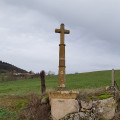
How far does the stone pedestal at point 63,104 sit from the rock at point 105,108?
2.50ft

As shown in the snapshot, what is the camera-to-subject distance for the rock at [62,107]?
6691mm

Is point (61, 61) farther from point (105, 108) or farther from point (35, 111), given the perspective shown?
point (105, 108)

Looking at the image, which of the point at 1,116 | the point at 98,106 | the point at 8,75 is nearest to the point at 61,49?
the point at 98,106

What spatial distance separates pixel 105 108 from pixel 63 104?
1547 mm

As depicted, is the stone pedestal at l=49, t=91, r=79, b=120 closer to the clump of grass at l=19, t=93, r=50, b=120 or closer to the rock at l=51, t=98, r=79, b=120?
the rock at l=51, t=98, r=79, b=120

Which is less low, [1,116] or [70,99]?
[70,99]

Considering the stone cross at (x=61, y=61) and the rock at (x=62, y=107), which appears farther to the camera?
the stone cross at (x=61, y=61)

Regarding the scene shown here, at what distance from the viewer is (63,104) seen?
A: 6727 mm

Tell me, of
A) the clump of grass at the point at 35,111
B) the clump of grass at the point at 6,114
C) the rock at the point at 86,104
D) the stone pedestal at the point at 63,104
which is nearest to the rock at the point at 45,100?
the clump of grass at the point at 35,111

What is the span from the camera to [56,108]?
675 cm

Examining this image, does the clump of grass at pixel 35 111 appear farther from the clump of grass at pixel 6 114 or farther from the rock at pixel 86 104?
the rock at pixel 86 104

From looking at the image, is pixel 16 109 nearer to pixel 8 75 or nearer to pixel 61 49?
pixel 61 49

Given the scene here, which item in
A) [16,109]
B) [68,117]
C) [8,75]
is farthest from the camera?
[8,75]

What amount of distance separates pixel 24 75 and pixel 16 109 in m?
25.1
